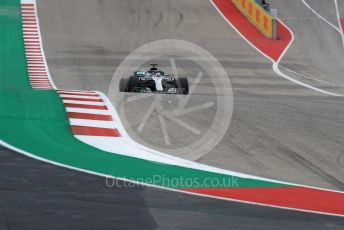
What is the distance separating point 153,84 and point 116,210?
11741mm

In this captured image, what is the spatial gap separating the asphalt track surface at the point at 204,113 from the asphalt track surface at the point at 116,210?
0.05 feet

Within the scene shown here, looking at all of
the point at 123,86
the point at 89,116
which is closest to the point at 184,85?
the point at 123,86

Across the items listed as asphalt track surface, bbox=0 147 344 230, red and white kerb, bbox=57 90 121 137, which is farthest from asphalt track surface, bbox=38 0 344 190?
asphalt track surface, bbox=0 147 344 230

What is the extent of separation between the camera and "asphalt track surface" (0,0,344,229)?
1039 centimetres

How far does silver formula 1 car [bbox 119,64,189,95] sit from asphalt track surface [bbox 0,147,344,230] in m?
9.65

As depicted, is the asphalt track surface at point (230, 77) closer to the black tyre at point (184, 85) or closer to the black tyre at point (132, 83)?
the black tyre at point (184, 85)

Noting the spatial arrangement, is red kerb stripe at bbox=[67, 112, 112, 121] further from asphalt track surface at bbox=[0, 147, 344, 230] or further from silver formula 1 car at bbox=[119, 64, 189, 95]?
asphalt track surface at bbox=[0, 147, 344, 230]

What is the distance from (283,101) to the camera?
809 inches

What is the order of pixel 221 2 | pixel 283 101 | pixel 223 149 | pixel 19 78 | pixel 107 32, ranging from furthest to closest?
1. pixel 221 2
2. pixel 107 32
3. pixel 19 78
4. pixel 283 101
5. pixel 223 149

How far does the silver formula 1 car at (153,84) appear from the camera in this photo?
21.7 meters

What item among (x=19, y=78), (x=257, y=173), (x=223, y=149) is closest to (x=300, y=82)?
(x=19, y=78)

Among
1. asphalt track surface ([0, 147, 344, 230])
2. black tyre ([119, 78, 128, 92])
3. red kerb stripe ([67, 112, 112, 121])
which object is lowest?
asphalt track surface ([0, 147, 344, 230])

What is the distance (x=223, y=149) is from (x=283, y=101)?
226 inches

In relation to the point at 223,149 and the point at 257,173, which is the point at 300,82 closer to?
the point at 223,149
